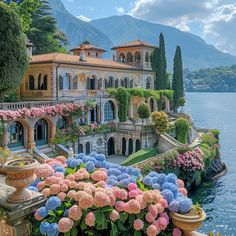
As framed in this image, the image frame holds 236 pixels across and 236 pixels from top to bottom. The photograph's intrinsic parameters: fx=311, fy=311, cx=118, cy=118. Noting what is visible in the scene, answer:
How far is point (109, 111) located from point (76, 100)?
6.97m

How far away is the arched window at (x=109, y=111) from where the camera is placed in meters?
38.5

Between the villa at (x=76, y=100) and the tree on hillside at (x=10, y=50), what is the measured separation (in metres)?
14.8

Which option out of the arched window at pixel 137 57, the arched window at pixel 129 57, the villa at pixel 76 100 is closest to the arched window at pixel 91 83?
the villa at pixel 76 100

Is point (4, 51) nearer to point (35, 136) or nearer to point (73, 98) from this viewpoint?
point (35, 136)

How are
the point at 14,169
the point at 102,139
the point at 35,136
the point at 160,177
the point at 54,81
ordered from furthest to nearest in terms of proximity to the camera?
the point at 102,139, the point at 54,81, the point at 35,136, the point at 160,177, the point at 14,169

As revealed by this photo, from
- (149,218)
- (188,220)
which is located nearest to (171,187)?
(188,220)

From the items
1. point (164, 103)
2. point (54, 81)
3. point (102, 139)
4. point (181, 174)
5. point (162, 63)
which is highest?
point (162, 63)

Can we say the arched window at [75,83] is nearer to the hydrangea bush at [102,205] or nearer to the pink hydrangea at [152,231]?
the hydrangea bush at [102,205]

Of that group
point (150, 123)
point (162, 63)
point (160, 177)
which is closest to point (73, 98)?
point (150, 123)

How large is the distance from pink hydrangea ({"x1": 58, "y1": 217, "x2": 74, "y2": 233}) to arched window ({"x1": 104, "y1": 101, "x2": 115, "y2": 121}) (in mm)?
32704

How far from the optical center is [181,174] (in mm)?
30938

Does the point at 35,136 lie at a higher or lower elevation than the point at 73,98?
lower

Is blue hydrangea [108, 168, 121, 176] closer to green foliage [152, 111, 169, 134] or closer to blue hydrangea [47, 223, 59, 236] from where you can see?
blue hydrangea [47, 223, 59, 236]

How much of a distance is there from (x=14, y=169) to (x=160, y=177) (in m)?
3.23
